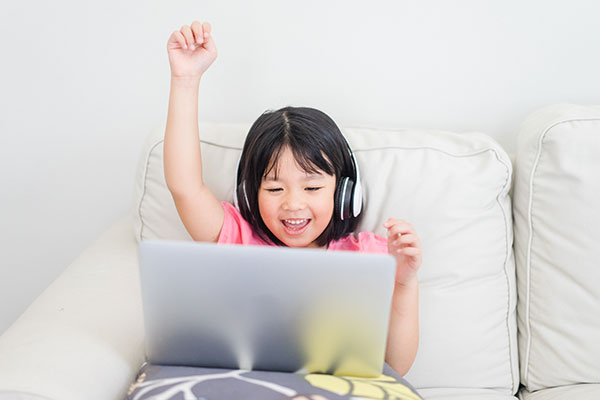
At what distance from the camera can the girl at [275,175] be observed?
1.26 m

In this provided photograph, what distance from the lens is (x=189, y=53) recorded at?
4.29 ft

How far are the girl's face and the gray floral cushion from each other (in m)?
0.37

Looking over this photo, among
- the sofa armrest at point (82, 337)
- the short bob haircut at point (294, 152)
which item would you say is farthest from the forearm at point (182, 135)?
the sofa armrest at point (82, 337)

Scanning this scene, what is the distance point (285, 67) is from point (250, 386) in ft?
3.03

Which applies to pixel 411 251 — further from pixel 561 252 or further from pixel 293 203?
pixel 561 252

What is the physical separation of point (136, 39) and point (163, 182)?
44cm

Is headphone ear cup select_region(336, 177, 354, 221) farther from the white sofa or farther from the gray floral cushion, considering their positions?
the gray floral cushion

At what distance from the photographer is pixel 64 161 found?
1783 mm

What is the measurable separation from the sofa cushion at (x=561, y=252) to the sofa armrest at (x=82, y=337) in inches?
32.4

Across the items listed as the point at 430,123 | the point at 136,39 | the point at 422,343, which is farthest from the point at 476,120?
the point at 136,39

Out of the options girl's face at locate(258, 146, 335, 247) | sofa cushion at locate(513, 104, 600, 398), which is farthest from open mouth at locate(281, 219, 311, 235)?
sofa cushion at locate(513, 104, 600, 398)

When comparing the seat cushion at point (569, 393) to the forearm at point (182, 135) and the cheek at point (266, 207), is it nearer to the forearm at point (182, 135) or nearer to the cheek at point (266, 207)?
the cheek at point (266, 207)

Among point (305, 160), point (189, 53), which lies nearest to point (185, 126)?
point (189, 53)

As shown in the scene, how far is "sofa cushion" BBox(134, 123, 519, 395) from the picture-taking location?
1.34 m
